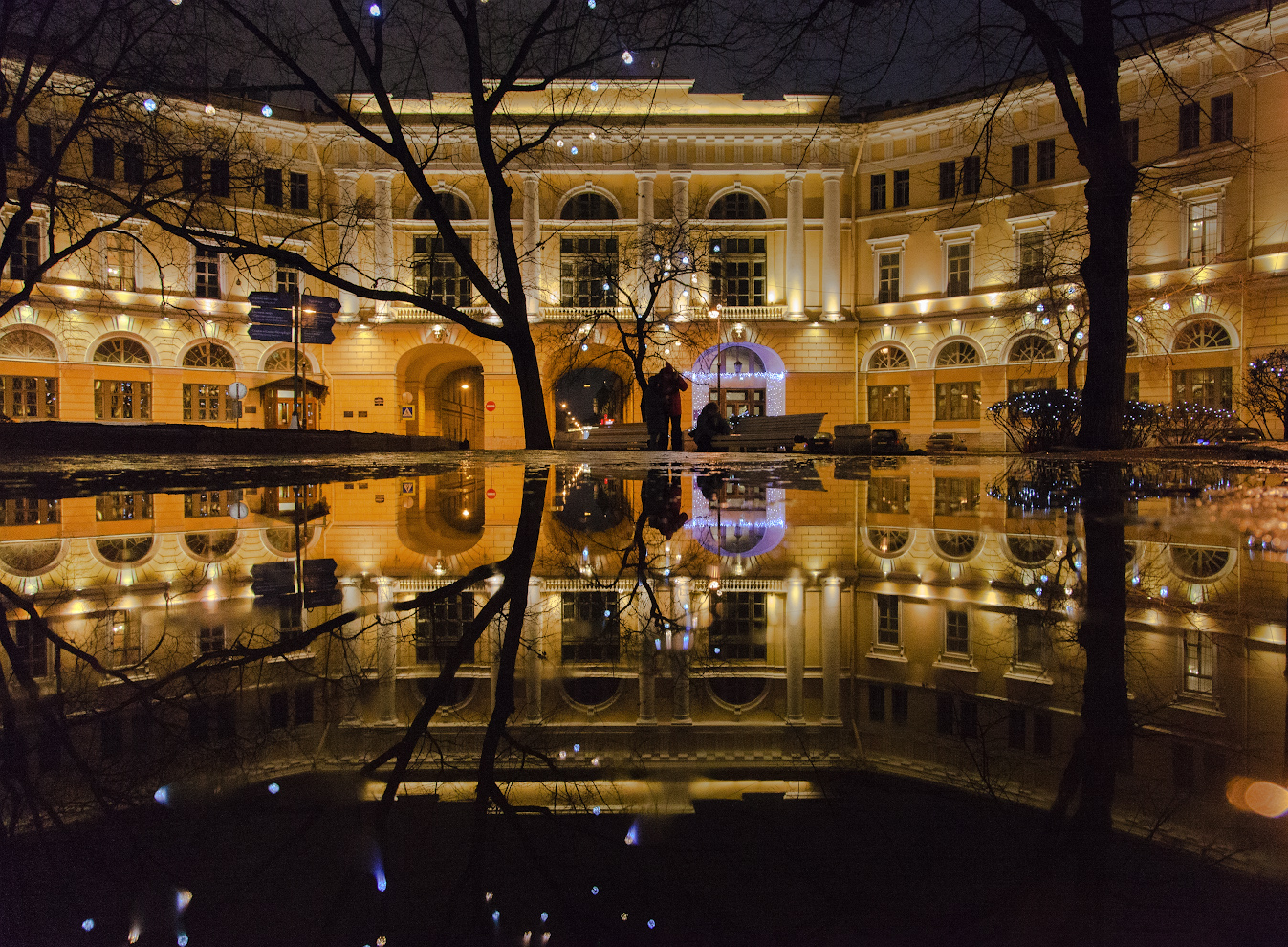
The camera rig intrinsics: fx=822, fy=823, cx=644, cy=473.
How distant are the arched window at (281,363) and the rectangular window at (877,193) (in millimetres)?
24309

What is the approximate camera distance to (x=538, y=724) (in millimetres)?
827

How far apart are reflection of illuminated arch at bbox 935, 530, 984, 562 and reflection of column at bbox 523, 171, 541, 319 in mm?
31595

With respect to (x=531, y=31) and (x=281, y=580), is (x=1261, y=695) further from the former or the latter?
(x=531, y=31)

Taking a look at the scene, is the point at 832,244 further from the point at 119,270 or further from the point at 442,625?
the point at 442,625

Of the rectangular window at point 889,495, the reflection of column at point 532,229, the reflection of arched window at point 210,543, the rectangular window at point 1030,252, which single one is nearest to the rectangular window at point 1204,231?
the rectangular window at point 1030,252

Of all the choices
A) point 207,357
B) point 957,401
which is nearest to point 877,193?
point 957,401

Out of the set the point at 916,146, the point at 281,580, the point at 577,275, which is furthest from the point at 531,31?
the point at 916,146

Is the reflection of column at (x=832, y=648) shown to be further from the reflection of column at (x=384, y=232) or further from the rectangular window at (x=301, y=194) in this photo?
the rectangular window at (x=301, y=194)

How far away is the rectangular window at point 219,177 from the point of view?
36.8 feet

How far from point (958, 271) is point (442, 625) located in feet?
115

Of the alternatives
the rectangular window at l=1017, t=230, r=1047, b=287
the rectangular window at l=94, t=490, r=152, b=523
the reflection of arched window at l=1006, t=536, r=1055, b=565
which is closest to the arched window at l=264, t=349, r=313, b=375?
the rectangular window at l=1017, t=230, r=1047, b=287

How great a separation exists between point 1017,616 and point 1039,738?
22.1 inches

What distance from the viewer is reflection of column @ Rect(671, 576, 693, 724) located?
Answer: 86 cm

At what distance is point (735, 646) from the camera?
115 centimetres
